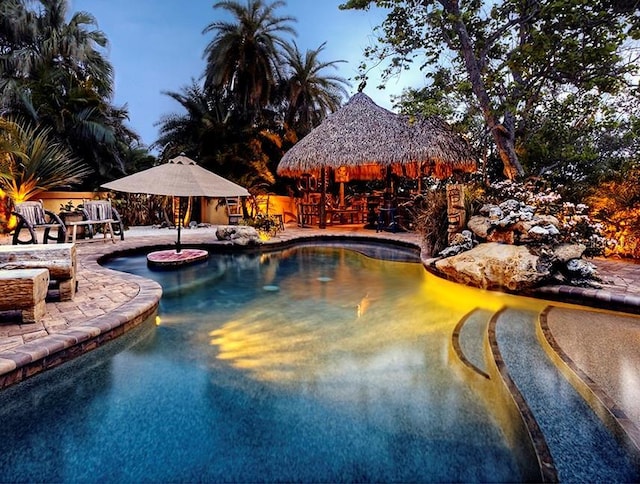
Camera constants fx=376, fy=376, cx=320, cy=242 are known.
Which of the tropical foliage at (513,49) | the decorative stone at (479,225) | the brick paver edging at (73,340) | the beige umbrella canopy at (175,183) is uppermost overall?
the tropical foliage at (513,49)

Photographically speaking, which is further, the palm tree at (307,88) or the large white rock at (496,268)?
the palm tree at (307,88)

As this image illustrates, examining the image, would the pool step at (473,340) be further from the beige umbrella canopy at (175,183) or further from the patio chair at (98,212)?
the patio chair at (98,212)

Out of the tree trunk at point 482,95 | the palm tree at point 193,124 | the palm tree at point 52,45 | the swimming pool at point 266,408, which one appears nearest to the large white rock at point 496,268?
the swimming pool at point 266,408

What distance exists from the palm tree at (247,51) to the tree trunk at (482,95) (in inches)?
308

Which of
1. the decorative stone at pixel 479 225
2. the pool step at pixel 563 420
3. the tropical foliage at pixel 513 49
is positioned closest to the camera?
the pool step at pixel 563 420

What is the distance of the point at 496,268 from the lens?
4.95 metres

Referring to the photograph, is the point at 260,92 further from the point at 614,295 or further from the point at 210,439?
the point at 210,439

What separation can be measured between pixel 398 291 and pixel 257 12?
13545mm

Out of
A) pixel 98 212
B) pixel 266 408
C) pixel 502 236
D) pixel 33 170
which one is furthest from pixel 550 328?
pixel 33 170

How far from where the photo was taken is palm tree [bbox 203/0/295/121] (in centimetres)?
1411

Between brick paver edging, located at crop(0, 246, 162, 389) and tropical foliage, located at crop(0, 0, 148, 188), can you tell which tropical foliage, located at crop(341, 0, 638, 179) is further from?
tropical foliage, located at crop(0, 0, 148, 188)

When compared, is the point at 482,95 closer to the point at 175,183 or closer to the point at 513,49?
the point at 513,49

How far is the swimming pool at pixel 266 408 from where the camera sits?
189cm

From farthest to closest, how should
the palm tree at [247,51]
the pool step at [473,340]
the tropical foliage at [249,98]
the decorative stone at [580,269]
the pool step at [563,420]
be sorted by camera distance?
the palm tree at [247,51]
the tropical foliage at [249,98]
the decorative stone at [580,269]
the pool step at [473,340]
the pool step at [563,420]
